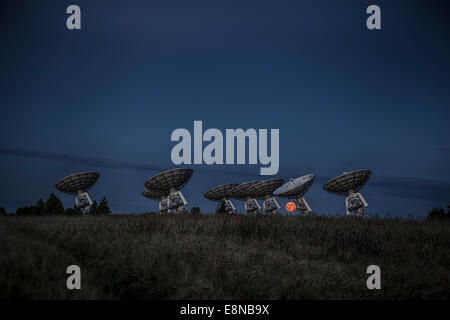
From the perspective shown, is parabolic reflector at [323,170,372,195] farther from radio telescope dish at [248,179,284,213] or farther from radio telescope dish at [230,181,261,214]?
radio telescope dish at [230,181,261,214]

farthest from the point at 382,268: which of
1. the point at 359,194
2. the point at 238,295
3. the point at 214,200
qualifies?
the point at 214,200

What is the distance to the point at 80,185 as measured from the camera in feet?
132

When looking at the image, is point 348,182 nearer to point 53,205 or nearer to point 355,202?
point 355,202

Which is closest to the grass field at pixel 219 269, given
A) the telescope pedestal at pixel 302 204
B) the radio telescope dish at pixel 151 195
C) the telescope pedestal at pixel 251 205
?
the telescope pedestal at pixel 302 204

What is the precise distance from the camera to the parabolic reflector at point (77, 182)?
39.1m

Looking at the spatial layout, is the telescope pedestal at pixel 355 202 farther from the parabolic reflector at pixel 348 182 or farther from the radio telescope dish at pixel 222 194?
the radio telescope dish at pixel 222 194

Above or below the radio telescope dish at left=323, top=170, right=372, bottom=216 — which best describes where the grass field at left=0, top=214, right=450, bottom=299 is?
below

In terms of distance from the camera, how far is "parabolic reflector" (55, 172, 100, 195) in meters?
39.1

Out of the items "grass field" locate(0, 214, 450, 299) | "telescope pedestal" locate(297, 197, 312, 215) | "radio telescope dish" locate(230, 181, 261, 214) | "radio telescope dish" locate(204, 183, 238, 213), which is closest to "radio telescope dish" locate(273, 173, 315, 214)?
"telescope pedestal" locate(297, 197, 312, 215)

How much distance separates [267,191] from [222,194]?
10598mm

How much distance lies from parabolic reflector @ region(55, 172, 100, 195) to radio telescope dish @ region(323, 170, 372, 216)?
2653 centimetres

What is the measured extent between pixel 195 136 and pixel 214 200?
48746 millimetres

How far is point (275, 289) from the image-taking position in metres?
4.80

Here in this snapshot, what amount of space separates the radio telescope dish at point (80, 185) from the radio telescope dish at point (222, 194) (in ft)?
62.8
